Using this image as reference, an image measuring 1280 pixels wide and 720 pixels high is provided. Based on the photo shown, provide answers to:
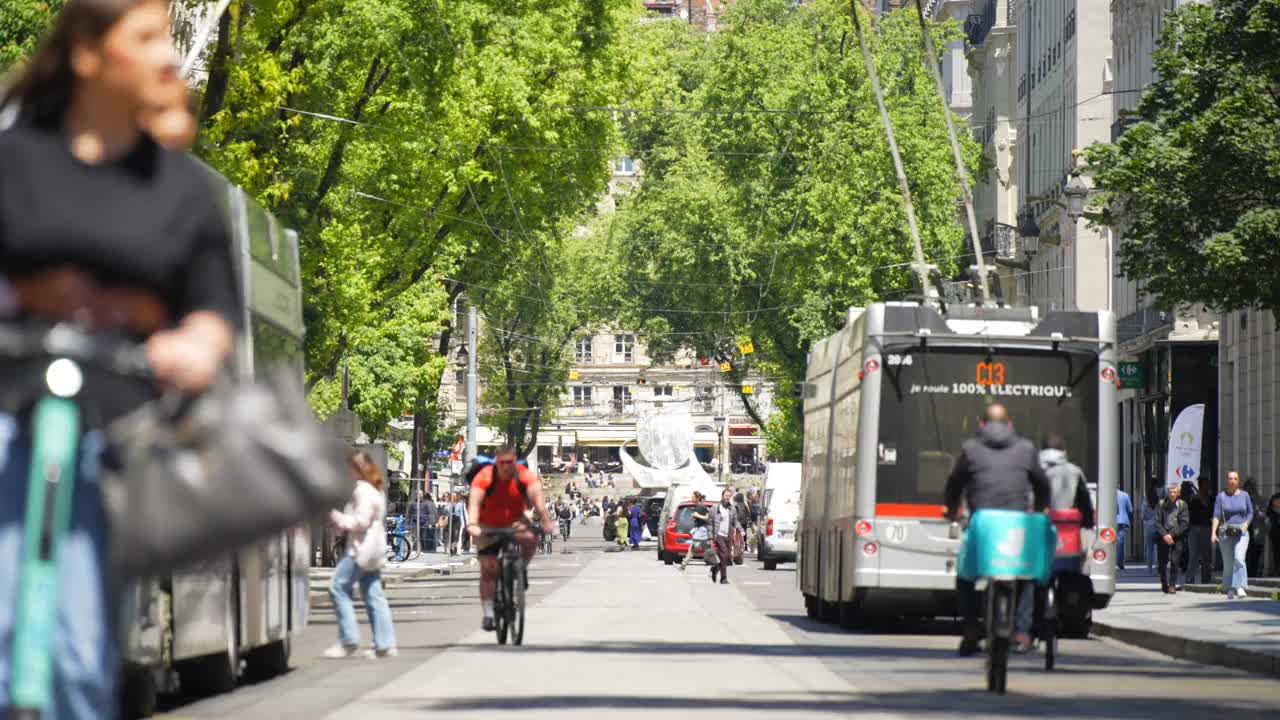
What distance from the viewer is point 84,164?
15.3ft

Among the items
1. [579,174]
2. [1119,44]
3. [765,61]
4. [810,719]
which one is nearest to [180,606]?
[810,719]

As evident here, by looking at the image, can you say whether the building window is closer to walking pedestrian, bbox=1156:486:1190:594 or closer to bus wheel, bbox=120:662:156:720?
walking pedestrian, bbox=1156:486:1190:594

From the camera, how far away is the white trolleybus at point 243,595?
12.5 m

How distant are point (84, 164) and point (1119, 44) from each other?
62136mm

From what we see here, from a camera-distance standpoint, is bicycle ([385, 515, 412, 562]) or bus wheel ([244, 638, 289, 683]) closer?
bus wheel ([244, 638, 289, 683])

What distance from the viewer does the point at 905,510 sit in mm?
23172

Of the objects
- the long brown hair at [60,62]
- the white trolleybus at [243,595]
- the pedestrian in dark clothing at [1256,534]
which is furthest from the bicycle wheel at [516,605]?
the pedestrian in dark clothing at [1256,534]

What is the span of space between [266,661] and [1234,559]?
18874 millimetres

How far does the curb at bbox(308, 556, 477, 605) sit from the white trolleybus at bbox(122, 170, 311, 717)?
18.0 m

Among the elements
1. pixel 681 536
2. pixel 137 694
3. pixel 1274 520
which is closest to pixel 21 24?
pixel 137 694

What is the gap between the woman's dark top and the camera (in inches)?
181

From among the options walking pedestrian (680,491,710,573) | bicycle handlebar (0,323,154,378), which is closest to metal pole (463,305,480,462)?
walking pedestrian (680,491,710,573)

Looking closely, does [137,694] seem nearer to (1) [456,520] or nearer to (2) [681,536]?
(2) [681,536]

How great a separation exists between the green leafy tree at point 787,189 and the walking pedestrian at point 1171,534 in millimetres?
27296
